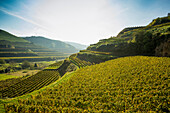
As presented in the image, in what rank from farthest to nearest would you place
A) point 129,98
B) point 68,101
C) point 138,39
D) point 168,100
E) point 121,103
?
point 138,39 < point 68,101 < point 129,98 < point 121,103 < point 168,100

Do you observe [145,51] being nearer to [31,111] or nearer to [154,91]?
[154,91]

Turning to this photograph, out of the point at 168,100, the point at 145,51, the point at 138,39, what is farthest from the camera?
the point at 138,39

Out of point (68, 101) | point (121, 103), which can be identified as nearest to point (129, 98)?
point (121, 103)

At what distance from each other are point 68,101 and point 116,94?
974 centimetres

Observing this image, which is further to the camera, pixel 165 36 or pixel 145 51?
pixel 145 51

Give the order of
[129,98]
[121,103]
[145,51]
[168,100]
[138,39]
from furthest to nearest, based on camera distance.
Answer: [138,39] < [145,51] < [129,98] < [121,103] < [168,100]

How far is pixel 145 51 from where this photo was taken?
4038 cm

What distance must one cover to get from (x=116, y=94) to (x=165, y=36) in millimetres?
36341

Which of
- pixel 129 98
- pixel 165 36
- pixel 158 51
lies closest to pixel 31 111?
pixel 129 98

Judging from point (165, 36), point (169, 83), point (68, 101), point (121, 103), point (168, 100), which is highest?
point (165, 36)

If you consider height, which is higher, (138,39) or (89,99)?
(138,39)

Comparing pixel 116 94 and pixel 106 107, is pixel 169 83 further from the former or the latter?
pixel 106 107

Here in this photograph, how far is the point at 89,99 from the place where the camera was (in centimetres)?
1591

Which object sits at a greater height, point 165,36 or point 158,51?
point 165,36
